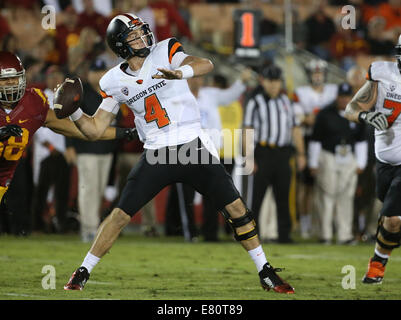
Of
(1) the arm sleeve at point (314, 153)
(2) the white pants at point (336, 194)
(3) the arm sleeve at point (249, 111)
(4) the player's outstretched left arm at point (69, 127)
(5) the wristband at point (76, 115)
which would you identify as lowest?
(2) the white pants at point (336, 194)

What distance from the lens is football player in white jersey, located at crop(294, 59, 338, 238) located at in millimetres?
11805

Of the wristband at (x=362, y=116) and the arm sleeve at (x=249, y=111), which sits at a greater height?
the wristband at (x=362, y=116)

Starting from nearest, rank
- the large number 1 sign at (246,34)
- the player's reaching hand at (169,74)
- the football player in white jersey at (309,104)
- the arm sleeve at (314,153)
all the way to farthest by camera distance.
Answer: the player's reaching hand at (169,74) < the large number 1 sign at (246,34) < the arm sleeve at (314,153) < the football player in white jersey at (309,104)

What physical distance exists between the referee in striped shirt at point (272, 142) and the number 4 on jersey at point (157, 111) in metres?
4.26

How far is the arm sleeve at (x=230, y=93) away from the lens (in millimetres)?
10566

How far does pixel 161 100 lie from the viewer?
621 centimetres

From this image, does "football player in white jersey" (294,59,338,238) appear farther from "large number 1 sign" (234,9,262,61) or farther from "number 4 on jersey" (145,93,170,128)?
"number 4 on jersey" (145,93,170,128)

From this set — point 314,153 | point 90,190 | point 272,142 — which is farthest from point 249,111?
point 90,190

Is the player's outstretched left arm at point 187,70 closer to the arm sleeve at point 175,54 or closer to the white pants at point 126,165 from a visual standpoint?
the arm sleeve at point 175,54

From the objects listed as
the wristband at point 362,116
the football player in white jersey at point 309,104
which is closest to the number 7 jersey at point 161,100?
the wristband at point 362,116

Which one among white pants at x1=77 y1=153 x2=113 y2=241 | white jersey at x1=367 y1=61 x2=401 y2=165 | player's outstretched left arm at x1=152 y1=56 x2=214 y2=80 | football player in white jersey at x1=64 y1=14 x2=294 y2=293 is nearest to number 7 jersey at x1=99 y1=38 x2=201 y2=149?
football player in white jersey at x1=64 y1=14 x2=294 y2=293

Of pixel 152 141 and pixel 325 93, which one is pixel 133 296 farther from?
pixel 325 93
